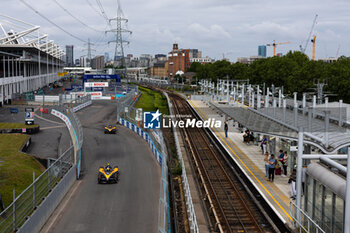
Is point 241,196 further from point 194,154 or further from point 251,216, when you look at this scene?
point 194,154

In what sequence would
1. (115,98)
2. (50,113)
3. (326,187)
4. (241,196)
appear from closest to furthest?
(326,187) → (241,196) → (50,113) → (115,98)

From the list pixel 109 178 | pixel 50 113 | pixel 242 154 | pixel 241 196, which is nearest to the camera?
pixel 241 196

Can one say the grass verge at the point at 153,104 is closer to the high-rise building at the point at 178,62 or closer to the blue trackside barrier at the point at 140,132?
the blue trackside barrier at the point at 140,132

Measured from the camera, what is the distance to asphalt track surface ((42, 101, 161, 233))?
15.2 m

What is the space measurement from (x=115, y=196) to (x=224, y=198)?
17.4ft

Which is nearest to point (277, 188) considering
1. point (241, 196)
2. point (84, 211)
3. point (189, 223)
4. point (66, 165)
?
point (241, 196)

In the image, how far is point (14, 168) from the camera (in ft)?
73.9

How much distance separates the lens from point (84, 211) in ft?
54.9

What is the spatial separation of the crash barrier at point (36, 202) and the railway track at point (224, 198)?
21.8 ft

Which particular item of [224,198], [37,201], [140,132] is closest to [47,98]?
[140,132]

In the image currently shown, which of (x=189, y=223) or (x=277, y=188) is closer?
(x=189, y=223)

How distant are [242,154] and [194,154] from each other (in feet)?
12.6

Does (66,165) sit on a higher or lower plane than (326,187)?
lower

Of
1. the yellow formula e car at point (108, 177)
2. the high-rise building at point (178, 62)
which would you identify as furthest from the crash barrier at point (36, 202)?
the high-rise building at point (178, 62)
